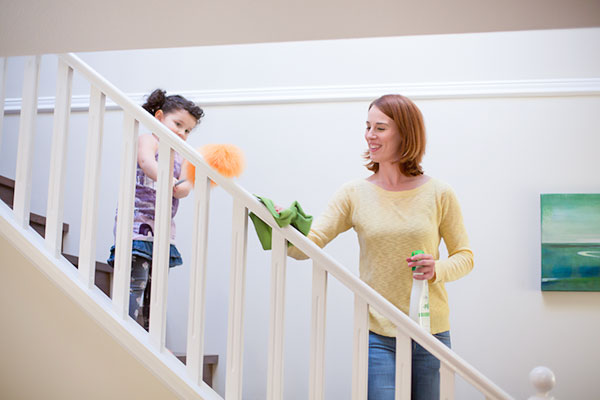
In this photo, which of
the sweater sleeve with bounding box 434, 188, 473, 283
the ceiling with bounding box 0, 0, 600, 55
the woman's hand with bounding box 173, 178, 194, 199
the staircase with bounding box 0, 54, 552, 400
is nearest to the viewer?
the ceiling with bounding box 0, 0, 600, 55

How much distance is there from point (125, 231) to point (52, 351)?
18.1 inches

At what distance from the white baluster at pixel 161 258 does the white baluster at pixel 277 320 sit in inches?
13.3

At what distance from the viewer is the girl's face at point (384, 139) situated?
2033mm

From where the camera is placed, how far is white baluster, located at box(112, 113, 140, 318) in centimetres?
188

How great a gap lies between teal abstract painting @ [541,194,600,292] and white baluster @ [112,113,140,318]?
74.8 inches

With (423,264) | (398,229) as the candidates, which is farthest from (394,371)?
(398,229)

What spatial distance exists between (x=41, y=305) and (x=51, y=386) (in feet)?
0.86

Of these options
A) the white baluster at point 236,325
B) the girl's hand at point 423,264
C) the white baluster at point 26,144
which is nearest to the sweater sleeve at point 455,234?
the girl's hand at point 423,264

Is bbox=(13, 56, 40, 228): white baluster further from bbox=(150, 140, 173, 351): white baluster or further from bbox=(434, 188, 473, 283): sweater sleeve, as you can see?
bbox=(434, 188, 473, 283): sweater sleeve

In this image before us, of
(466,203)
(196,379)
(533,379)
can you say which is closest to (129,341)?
(196,379)

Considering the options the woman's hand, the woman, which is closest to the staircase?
the woman

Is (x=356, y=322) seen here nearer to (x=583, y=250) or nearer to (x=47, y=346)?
(x=47, y=346)

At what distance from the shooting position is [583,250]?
9.03 feet

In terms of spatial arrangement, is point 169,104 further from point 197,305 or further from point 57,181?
point 197,305
